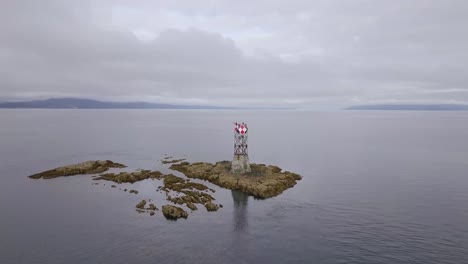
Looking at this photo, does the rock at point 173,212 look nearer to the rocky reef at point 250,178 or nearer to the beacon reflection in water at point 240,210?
the beacon reflection in water at point 240,210

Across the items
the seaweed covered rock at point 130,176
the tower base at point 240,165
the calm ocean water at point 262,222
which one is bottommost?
the calm ocean water at point 262,222

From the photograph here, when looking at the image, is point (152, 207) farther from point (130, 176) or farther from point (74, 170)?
point (74, 170)

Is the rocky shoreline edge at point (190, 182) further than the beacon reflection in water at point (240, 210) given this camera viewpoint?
Yes

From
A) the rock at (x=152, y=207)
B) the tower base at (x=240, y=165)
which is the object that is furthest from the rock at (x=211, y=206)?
the tower base at (x=240, y=165)

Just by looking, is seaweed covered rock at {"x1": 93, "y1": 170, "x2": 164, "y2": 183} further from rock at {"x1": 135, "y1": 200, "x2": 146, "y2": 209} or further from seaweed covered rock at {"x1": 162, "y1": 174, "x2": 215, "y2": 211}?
rock at {"x1": 135, "y1": 200, "x2": 146, "y2": 209}

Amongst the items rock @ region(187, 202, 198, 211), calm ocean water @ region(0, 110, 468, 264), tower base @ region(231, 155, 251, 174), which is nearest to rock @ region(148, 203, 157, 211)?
calm ocean water @ region(0, 110, 468, 264)

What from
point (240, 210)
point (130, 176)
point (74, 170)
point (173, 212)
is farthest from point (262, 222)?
point (74, 170)

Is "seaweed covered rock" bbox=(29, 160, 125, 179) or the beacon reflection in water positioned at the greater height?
"seaweed covered rock" bbox=(29, 160, 125, 179)

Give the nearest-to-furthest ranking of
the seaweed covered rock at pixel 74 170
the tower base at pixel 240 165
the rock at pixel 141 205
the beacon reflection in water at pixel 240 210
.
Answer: the beacon reflection in water at pixel 240 210
the rock at pixel 141 205
the tower base at pixel 240 165
the seaweed covered rock at pixel 74 170
